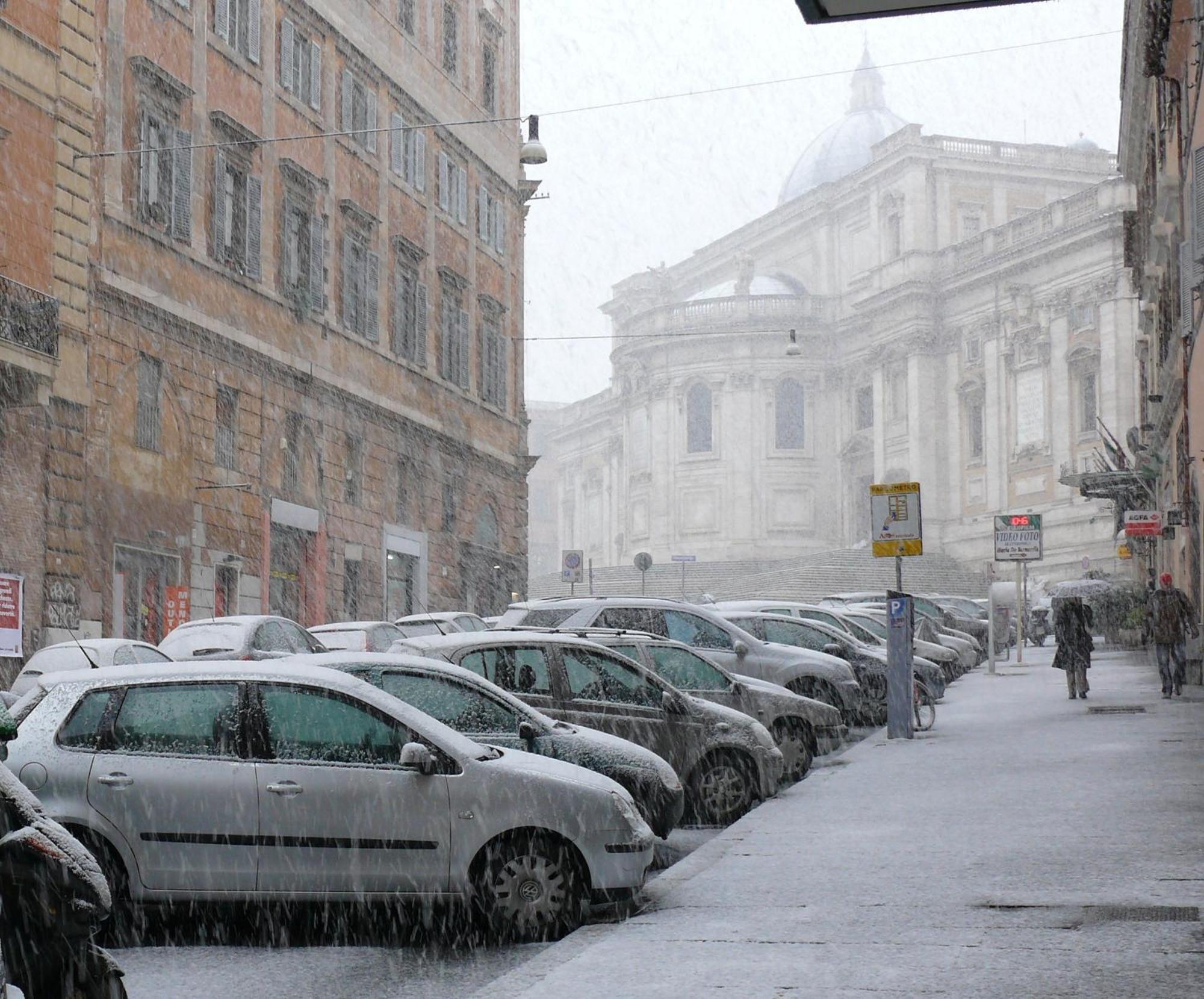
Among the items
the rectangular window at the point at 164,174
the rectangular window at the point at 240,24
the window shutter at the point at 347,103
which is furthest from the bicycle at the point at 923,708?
the window shutter at the point at 347,103

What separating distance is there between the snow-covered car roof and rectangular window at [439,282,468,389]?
30311 mm

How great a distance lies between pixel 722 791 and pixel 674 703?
0.82 meters

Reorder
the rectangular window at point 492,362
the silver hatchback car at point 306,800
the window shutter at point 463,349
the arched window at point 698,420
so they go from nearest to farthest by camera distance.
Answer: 1. the silver hatchback car at point 306,800
2. the window shutter at point 463,349
3. the rectangular window at point 492,362
4. the arched window at point 698,420

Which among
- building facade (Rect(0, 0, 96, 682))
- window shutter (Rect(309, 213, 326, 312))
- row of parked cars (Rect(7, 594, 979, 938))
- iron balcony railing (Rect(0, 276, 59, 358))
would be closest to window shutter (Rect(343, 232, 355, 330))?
window shutter (Rect(309, 213, 326, 312))

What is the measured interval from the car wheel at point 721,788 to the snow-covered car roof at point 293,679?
434cm

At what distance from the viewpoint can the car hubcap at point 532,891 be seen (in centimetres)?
850

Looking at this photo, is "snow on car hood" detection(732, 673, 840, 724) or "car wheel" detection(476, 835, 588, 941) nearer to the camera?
"car wheel" detection(476, 835, 588, 941)

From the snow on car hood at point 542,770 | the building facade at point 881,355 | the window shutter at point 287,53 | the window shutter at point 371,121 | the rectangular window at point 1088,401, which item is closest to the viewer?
the snow on car hood at point 542,770

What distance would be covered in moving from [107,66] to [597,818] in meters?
20.0

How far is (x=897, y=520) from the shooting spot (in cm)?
1948

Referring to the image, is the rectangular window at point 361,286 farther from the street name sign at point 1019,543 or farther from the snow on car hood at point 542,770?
the snow on car hood at point 542,770

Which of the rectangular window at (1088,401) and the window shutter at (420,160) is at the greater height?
the window shutter at (420,160)

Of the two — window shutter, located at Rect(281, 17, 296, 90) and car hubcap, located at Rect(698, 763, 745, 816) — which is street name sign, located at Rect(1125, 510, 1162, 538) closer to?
window shutter, located at Rect(281, 17, 296, 90)

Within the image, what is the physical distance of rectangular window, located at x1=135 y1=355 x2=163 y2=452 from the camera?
26069 mm
